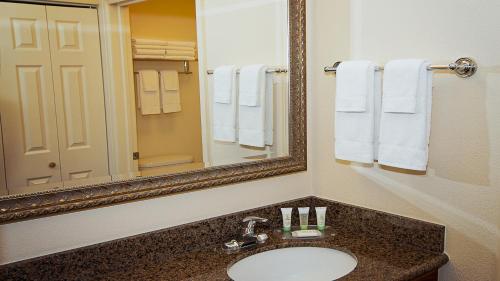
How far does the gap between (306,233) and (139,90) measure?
800 mm

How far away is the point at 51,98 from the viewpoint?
121cm

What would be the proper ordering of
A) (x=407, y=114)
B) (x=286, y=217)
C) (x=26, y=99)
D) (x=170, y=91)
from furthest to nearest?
1. (x=286, y=217)
2. (x=170, y=91)
3. (x=407, y=114)
4. (x=26, y=99)

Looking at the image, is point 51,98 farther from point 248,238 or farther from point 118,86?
point 248,238

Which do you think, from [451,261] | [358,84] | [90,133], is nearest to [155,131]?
[90,133]

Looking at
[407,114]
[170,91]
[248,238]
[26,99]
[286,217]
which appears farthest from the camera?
[286,217]

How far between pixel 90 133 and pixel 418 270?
108 cm

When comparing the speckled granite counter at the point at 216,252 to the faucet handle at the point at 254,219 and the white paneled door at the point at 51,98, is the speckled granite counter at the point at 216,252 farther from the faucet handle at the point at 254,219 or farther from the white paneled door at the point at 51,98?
the white paneled door at the point at 51,98

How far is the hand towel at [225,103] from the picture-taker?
1576 millimetres

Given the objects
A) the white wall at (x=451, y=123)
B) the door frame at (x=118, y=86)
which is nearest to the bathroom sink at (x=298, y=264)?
the white wall at (x=451, y=123)

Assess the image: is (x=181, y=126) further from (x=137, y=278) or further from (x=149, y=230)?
(x=137, y=278)

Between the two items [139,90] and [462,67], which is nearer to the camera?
[462,67]

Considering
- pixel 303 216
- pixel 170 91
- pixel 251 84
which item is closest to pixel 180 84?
pixel 170 91

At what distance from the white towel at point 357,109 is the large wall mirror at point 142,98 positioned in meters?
0.25

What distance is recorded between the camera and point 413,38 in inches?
54.9
